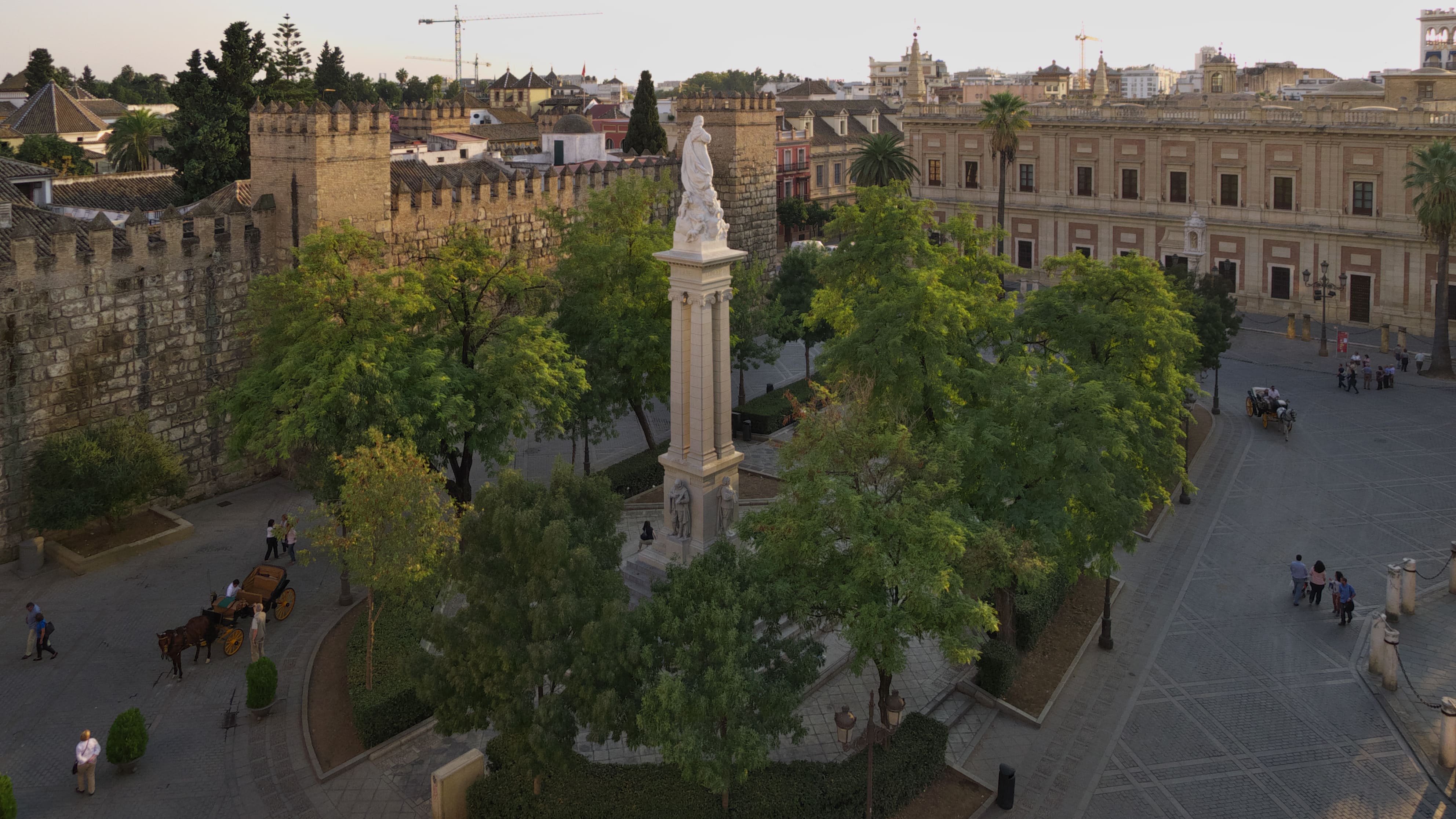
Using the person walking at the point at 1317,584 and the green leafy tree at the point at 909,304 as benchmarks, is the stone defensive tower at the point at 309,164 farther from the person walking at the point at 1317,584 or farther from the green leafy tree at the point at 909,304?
the person walking at the point at 1317,584

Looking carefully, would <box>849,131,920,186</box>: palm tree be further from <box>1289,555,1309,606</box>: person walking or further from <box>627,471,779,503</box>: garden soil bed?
<box>1289,555,1309,606</box>: person walking

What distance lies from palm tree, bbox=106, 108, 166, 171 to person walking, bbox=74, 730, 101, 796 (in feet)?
173

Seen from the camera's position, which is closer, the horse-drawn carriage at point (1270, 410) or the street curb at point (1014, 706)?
the street curb at point (1014, 706)

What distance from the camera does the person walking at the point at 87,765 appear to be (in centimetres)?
1909

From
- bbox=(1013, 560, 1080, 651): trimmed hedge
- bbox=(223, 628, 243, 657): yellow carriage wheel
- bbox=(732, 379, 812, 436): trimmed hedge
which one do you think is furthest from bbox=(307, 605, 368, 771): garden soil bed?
bbox=(732, 379, 812, 436): trimmed hedge

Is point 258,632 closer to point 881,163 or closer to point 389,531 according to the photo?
point 389,531

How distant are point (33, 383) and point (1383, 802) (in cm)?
2907

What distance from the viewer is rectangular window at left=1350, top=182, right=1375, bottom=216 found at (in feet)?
168

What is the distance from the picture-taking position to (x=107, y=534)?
2977 centimetres

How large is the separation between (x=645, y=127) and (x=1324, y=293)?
122ft

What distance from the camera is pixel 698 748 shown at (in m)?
16.3

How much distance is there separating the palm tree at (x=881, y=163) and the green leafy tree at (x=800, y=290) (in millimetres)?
15926

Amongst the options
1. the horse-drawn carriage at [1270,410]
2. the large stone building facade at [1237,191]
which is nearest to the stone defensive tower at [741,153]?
the large stone building facade at [1237,191]

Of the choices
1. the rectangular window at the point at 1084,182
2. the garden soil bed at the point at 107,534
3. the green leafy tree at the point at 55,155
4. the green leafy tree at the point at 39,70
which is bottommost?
the garden soil bed at the point at 107,534
